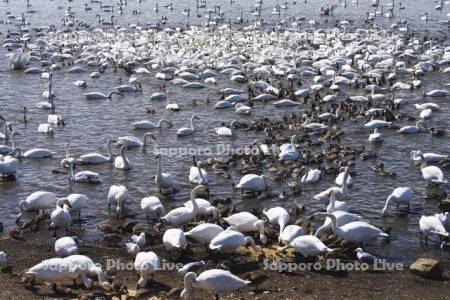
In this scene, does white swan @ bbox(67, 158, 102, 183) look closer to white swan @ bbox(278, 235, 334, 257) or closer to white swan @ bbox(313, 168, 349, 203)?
white swan @ bbox(313, 168, 349, 203)

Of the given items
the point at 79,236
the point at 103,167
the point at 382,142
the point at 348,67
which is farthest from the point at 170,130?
the point at 348,67

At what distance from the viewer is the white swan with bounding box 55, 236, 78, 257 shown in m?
13.8

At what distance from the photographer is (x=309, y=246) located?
13812 millimetres

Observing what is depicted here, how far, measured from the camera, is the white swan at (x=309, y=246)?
1375cm

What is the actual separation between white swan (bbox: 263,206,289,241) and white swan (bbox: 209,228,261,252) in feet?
4.23

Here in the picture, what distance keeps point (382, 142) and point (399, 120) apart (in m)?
2.72

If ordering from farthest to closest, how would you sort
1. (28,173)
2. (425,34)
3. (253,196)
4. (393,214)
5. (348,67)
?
1. (425,34)
2. (348,67)
3. (28,173)
4. (253,196)
5. (393,214)

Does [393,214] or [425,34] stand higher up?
[425,34]

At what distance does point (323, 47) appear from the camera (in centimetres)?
3731

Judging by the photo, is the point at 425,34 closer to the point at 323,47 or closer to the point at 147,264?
the point at 323,47

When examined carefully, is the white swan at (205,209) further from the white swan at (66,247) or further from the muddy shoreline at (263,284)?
the white swan at (66,247)

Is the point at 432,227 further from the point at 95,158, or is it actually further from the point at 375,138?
the point at 95,158

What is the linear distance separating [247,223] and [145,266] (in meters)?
3.06

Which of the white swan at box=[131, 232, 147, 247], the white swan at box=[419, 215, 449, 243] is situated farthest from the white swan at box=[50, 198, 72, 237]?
the white swan at box=[419, 215, 449, 243]
